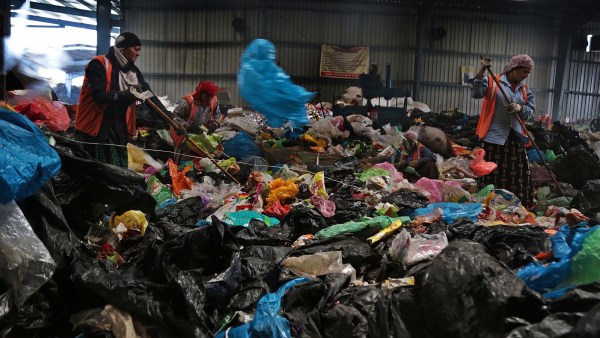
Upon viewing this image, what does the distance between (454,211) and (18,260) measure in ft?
9.69

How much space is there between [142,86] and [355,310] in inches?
136

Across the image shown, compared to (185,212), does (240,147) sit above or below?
above

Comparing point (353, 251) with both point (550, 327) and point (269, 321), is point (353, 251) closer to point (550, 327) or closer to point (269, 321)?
point (269, 321)

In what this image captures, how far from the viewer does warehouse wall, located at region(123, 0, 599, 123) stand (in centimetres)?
1383

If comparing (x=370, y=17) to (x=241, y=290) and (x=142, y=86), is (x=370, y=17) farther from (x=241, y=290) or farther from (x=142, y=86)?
(x=241, y=290)

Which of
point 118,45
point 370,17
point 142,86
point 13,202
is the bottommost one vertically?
point 13,202

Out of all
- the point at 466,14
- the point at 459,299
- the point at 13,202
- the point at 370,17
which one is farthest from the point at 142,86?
the point at 466,14

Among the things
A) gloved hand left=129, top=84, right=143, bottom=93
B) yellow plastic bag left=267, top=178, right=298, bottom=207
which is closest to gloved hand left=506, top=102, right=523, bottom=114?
yellow plastic bag left=267, top=178, right=298, bottom=207

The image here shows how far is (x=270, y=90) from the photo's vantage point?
3.74 metres

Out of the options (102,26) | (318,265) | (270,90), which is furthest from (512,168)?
(102,26)

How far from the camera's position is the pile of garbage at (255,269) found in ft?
5.84

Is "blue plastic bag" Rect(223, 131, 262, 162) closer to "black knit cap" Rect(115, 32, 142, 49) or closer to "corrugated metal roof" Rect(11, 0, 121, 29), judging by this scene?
"black knit cap" Rect(115, 32, 142, 49)

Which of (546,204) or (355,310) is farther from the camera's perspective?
(546,204)

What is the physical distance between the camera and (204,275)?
2.46 meters
